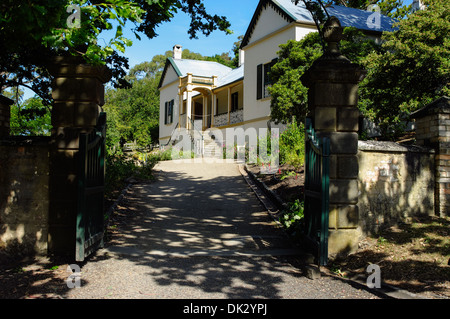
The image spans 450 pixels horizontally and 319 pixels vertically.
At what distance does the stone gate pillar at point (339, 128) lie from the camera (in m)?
5.67

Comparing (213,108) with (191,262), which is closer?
(191,262)

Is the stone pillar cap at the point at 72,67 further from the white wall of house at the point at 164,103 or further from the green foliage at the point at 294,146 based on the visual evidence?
the white wall of house at the point at 164,103

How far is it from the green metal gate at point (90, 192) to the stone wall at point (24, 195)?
2.50 ft

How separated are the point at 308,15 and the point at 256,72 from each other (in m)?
3.82

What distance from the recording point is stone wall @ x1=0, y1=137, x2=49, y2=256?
214 inches

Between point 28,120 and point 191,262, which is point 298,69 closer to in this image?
point 28,120

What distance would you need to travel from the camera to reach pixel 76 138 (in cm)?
554

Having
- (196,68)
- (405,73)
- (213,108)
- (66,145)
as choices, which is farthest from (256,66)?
(66,145)

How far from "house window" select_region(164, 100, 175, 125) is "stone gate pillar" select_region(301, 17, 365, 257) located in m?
25.0

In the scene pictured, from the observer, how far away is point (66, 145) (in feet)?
18.1

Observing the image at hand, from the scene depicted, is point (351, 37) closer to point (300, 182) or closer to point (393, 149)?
point (300, 182)

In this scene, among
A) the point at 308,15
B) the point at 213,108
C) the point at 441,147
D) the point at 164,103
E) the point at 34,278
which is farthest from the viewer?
the point at 164,103

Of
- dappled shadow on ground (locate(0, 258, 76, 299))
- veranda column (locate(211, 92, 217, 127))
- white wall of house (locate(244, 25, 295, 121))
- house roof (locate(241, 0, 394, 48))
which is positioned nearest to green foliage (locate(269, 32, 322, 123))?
house roof (locate(241, 0, 394, 48))
